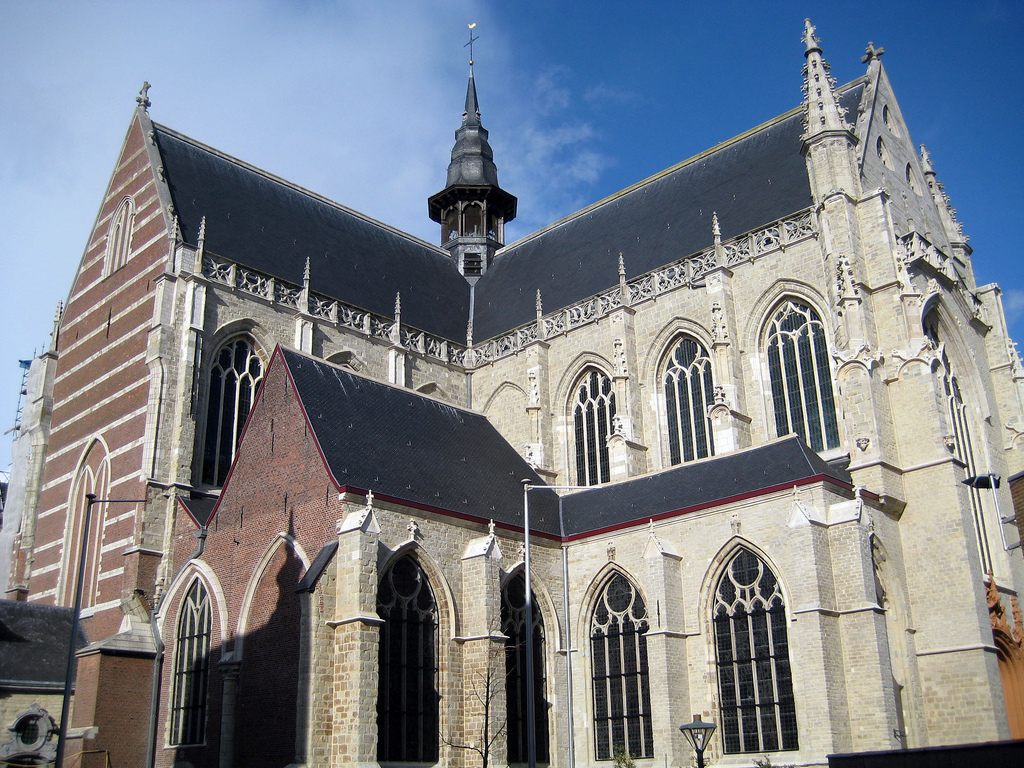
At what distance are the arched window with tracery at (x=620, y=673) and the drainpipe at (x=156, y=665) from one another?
895cm

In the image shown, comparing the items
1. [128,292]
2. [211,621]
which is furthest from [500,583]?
[128,292]

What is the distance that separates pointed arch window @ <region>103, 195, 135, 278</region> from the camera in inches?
1173

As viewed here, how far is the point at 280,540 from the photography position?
20.3 metres

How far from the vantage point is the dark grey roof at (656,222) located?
28.2 metres

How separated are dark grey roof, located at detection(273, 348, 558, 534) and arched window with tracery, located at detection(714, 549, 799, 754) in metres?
4.91

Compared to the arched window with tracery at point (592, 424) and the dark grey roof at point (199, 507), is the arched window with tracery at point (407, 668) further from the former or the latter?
the arched window with tracery at point (592, 424)

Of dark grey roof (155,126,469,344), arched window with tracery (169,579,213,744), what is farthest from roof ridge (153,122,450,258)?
arched window with tracery (169,579,213,744)

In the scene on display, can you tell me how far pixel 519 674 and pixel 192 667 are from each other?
6990mm

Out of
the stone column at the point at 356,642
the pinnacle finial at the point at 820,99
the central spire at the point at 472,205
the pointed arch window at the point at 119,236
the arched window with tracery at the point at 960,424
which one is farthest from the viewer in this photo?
the central spire at the point at 472,205

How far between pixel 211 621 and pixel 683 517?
10.3 metres

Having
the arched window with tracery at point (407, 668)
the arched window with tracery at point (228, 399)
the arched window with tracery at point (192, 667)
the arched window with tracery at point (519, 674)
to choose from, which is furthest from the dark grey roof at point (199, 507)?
the arched window with tracery at point (519, 674)

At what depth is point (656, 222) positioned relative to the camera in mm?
31594

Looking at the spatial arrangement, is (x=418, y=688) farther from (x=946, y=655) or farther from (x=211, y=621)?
(x=946, y=655)

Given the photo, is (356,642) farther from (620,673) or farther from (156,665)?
(620,673)
